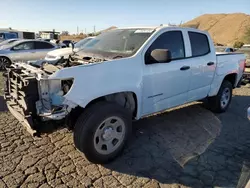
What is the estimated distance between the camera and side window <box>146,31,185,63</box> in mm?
3967

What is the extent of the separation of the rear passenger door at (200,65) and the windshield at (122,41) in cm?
112

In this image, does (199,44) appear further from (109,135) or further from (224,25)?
(224,25)

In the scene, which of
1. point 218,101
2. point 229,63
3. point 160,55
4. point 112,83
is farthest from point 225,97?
point 112,83

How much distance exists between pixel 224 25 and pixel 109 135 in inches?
3191

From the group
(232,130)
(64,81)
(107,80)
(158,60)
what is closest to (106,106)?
(107,80)

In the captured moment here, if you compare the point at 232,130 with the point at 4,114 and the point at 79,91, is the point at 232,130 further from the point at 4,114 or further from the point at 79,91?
the point at 4,114

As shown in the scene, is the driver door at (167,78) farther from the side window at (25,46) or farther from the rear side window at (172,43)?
the side window at (25,46)

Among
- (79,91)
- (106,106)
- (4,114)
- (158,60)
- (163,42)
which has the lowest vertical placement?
(4,114)

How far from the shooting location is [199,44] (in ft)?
16.2

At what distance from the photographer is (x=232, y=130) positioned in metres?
4.90

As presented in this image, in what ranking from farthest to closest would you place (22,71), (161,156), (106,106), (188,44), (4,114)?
(4,114)
(188,44)
(161,156)
(22,71)
(106,106)

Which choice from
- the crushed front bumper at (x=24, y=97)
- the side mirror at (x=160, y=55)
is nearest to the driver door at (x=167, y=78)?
the side mirror at (x=160, y=55)

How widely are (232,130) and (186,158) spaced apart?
68.8 inches

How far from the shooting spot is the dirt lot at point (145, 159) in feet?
10.2
